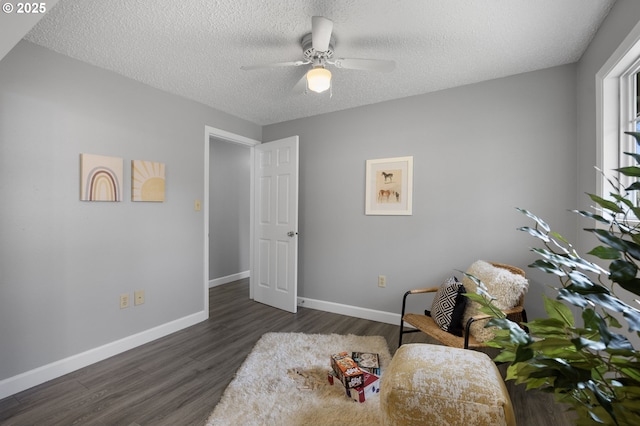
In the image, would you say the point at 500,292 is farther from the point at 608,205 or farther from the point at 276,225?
the point at 276,225

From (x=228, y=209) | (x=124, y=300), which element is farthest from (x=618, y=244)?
(x=228, y=209)

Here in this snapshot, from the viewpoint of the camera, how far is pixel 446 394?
1206mm

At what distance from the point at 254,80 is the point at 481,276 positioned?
255cm

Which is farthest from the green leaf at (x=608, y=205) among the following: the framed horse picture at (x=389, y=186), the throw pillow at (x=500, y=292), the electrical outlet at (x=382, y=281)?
the electrical outlet at (x=382, y=281)

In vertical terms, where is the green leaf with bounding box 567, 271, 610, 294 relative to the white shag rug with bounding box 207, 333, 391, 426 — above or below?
above

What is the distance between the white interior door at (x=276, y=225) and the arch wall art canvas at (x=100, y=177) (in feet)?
5.39

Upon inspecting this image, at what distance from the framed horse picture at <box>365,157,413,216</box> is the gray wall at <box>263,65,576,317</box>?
8cm

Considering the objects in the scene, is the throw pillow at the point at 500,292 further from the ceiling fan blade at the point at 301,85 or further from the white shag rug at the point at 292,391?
the ceiling fan blade at the point at 301,85

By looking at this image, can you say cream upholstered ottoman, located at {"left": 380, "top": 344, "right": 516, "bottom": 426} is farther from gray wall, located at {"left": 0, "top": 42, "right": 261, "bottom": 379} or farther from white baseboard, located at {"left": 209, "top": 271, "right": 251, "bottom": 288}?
white baseboard, located at {"left": 209, "top": 271, "right": 251, "bottom": 288}

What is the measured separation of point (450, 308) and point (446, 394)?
99 centimetres

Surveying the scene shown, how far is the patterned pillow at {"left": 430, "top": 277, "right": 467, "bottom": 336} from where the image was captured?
2.05 metres

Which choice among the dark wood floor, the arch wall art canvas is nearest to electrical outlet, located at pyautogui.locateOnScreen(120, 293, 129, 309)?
the dark wood floor

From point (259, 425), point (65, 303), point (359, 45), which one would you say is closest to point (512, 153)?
point (359, 45)

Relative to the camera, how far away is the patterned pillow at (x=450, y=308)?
2.05m
